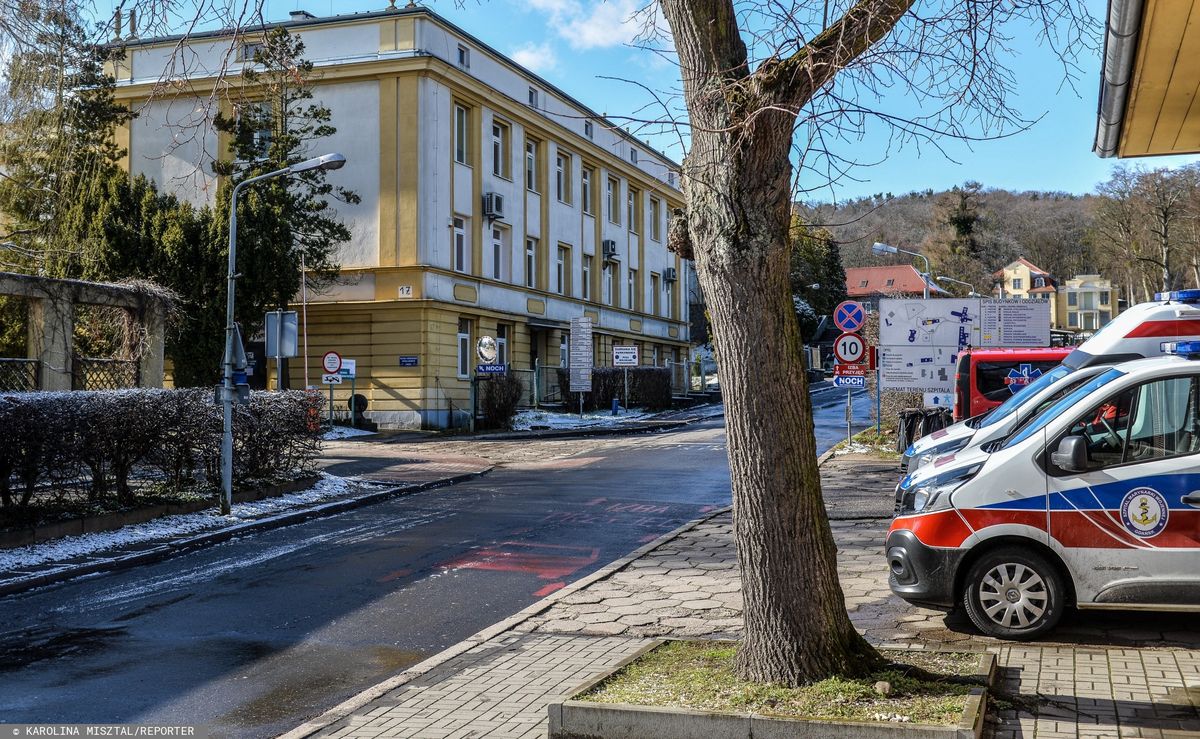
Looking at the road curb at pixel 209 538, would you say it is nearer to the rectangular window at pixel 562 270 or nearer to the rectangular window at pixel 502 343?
the rectangular window at pixel 502 343

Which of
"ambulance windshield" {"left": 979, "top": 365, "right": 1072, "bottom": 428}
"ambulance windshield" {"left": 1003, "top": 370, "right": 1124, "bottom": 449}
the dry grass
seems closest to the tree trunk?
the dry grass

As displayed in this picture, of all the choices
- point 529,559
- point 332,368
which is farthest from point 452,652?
point 332,368

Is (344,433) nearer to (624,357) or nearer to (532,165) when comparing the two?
(624,357)

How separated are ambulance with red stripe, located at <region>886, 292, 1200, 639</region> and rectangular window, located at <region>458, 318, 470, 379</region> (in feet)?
106

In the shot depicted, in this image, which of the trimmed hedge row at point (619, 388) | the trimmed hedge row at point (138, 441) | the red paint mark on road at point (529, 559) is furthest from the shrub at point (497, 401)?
the red paint mark on road at point (529, 559)

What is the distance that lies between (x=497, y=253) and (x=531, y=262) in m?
3.44

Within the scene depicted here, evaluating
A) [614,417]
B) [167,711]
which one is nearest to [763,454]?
[167,711]

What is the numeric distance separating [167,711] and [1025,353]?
1622 cm

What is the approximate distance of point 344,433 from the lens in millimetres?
33562

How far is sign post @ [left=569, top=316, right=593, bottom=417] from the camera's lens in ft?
127

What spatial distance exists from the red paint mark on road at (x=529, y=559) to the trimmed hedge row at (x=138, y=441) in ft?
16.4

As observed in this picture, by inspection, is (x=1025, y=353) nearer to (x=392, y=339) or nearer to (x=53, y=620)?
(x=53, y=620)

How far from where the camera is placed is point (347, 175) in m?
37.3

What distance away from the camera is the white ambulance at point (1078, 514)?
6.67 metres
